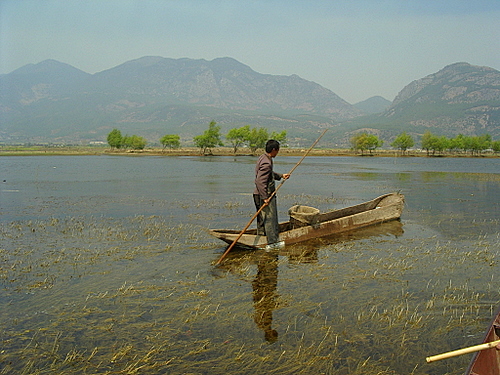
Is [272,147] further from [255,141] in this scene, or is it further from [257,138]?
[255,141]

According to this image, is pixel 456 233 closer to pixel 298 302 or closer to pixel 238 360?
pixel 298 302

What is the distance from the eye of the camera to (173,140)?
13412cm

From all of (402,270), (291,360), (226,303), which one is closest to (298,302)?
(226,303)

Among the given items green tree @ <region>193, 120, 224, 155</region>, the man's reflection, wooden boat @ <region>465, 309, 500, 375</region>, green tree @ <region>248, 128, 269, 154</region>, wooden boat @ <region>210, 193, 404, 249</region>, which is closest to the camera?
wooden boat @ <region>465, 309, 500, 375</region>

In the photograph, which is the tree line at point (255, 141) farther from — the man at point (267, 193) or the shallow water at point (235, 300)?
the man at point (267, 193)

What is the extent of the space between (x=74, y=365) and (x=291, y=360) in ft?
10.2

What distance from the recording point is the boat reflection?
25.7 feet

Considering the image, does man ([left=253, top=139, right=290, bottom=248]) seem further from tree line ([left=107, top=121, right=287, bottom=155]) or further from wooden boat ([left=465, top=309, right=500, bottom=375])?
tree line ([left=107, top=121, right=287, bottom=155])

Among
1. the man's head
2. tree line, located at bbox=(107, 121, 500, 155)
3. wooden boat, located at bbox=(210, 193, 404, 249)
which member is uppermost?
tree line, located at bbox=(107, 121, 500, 155)

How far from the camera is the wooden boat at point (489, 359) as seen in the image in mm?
4641

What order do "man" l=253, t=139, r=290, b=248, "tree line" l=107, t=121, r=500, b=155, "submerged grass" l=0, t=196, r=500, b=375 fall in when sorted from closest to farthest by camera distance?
1. "submerged grass" l=0, t=196, r=500, b=375
2. "man" l=253, t=139, r=290, b=248
3. "tree line" l=107, t=121, r=500, b=155

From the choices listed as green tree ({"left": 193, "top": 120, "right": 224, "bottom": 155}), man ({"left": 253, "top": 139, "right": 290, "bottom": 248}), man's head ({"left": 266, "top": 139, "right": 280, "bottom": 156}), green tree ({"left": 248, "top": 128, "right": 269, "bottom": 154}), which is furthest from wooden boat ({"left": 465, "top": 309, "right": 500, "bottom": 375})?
green tree ({"left": 248, "top": 128, "right": 269, "bottom": 154})

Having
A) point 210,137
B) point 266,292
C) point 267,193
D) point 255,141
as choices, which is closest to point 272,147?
point 267,193

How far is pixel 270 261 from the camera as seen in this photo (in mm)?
11164
